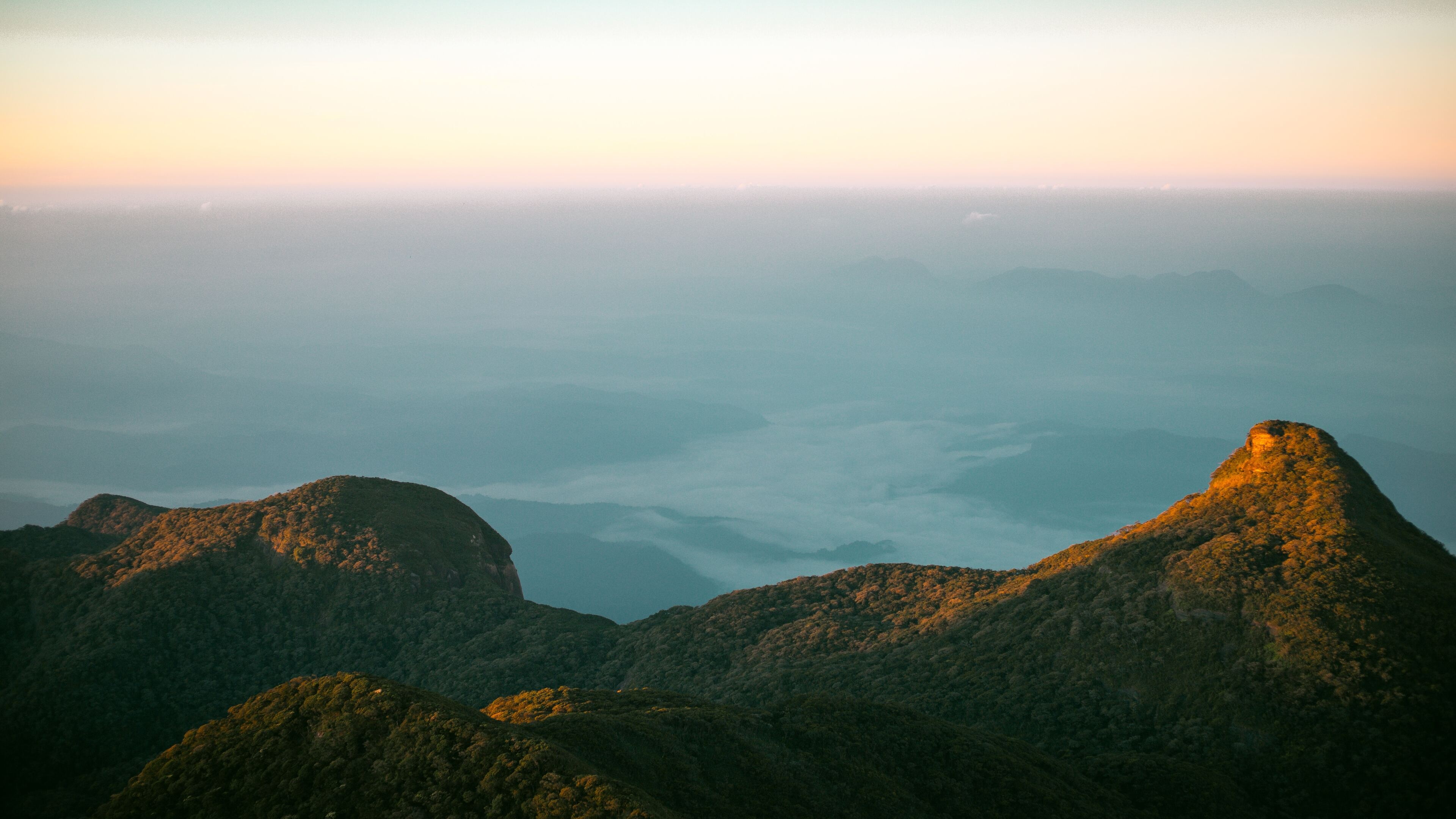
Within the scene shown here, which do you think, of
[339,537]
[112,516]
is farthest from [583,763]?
[112,516]

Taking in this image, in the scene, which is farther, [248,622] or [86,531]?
[86,531]

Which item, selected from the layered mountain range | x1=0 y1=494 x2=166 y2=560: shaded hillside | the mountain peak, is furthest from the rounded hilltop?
the mountain peak

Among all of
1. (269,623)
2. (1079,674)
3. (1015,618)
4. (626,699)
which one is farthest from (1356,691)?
(269,623)

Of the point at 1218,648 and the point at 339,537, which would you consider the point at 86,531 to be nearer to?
the point at 339,537

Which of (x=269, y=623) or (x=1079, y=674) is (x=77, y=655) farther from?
(x=1079, y=674)

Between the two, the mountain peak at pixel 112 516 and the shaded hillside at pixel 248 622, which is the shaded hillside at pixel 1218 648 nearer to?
the shaded hillside at pixel 248 622

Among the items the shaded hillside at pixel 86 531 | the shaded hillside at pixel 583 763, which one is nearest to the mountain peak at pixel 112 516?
the shaded hillside at pixel 86 531
